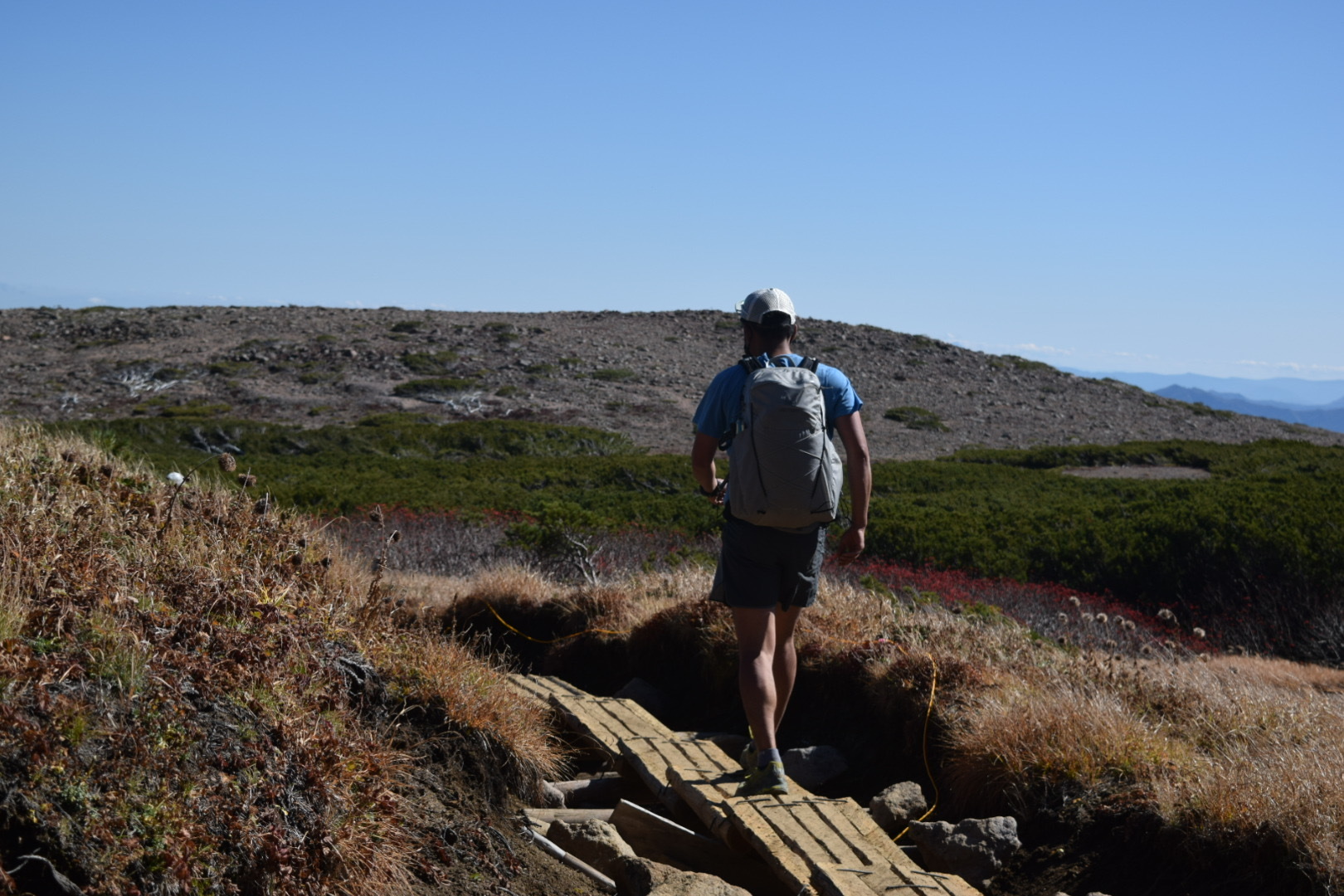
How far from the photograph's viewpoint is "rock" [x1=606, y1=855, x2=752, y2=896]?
11.5 feet

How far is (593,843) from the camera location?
4.04m

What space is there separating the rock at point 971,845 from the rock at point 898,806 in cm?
25

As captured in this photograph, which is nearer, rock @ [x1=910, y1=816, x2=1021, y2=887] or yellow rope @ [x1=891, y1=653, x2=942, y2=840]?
rock @ [x1=910, y1=816, x2=1021, y2=887]

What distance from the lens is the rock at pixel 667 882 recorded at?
11.5 feet

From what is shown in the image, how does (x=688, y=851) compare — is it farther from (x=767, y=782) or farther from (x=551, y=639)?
(x=551, y=639)

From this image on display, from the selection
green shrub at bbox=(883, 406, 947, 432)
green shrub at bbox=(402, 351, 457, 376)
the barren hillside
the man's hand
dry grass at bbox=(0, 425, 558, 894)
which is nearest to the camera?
dry grass at bbox=(0, 425, 558, 894)

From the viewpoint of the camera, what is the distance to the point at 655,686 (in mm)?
6969

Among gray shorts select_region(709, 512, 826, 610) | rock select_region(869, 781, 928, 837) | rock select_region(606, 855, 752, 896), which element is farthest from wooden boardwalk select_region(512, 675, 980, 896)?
gray shorts select_region(709, 512, 826, 610)

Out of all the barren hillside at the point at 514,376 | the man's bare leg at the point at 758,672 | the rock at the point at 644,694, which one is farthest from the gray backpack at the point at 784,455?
the barren hillside at the point at 514,376

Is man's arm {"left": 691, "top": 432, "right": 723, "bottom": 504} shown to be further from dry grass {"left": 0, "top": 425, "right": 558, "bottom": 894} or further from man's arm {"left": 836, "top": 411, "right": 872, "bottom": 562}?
dry grass {"left": 0, "top": 425, "right": 558, "bottom": 894}

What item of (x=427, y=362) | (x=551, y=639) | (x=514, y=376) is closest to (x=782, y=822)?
(x=551, y=639)

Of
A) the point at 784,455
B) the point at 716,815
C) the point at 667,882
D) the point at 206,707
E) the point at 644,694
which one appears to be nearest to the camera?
the point at 206,707

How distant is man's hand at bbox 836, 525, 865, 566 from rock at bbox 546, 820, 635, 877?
1368 mm

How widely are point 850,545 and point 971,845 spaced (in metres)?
1.27
